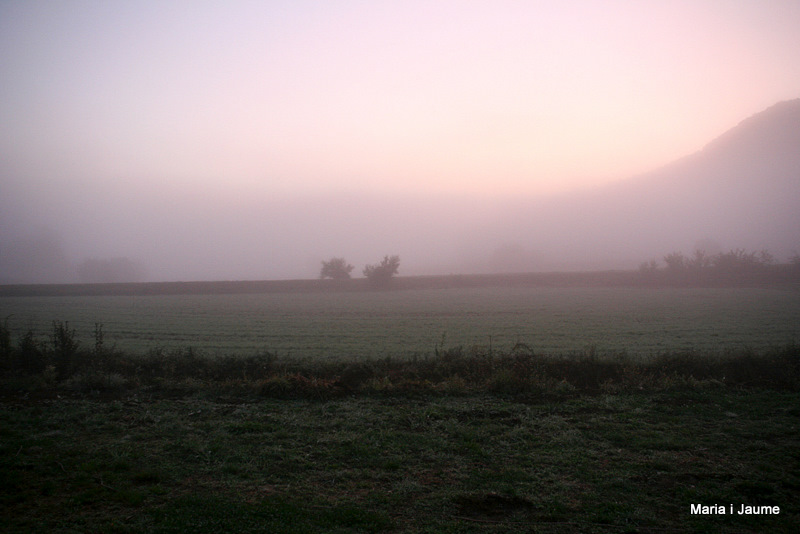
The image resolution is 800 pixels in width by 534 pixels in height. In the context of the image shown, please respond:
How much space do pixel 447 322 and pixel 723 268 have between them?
149 feet

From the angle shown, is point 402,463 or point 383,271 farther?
point 383,271

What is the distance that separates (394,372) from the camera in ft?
42.8

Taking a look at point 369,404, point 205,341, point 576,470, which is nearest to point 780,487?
point 576,470

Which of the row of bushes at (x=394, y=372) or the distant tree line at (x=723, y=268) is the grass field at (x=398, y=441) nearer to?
the row of bushes at (x=394, y=372)

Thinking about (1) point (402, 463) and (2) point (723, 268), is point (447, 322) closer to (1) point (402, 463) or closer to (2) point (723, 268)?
(1) point (402, 463)

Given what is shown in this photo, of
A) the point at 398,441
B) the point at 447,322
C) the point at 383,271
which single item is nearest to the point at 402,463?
the point at 398,441

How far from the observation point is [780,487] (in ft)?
20.0

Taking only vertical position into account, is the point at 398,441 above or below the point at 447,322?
above

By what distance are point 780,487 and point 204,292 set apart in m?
65.1

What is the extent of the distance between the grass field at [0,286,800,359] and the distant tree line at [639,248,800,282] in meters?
6.13

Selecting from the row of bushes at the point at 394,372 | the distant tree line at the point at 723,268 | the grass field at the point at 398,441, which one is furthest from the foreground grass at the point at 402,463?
the distant tree line at the point at 723,268

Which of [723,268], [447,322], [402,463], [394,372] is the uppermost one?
[723,268]

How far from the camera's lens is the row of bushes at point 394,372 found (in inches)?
461

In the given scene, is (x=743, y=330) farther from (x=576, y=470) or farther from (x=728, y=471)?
(x=576, y=470)
